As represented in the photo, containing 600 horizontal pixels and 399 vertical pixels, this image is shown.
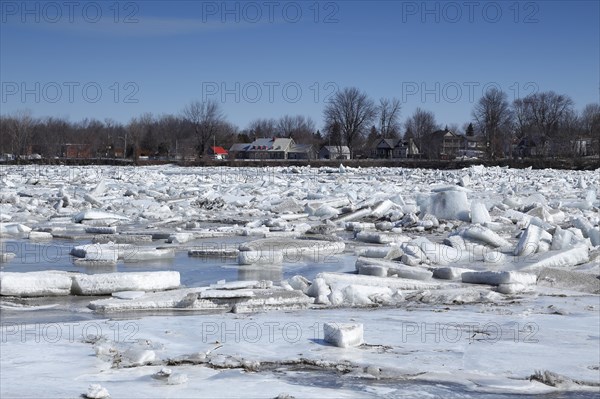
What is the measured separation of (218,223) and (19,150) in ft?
171

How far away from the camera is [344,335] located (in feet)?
17.3

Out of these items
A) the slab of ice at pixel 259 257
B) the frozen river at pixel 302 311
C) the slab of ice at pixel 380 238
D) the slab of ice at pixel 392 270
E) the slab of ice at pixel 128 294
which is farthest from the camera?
the slab of ice at pixel 380 238

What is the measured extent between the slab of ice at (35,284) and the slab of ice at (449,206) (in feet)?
27.8

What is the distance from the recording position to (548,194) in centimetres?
2119

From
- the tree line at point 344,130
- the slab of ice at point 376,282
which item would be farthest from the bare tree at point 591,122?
the slab of ice at point 376,282

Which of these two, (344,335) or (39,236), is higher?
(39,236)

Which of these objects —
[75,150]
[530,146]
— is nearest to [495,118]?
[530,146]

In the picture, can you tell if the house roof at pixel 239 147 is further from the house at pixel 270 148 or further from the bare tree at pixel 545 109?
the bare tree at pixel 545 109

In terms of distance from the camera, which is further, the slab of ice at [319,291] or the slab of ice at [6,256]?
the slab of ice at [6,256]

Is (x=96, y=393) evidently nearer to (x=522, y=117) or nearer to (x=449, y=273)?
(x=449, y=273)

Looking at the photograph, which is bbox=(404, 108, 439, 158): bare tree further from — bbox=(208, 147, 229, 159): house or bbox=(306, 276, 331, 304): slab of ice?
bbox=(306, 276, 331, 304): slab of ice

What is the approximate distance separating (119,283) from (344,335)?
9.83ft

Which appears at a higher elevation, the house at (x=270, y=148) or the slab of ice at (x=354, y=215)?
the house at (x=270, y=148)

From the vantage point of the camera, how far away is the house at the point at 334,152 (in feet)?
276
